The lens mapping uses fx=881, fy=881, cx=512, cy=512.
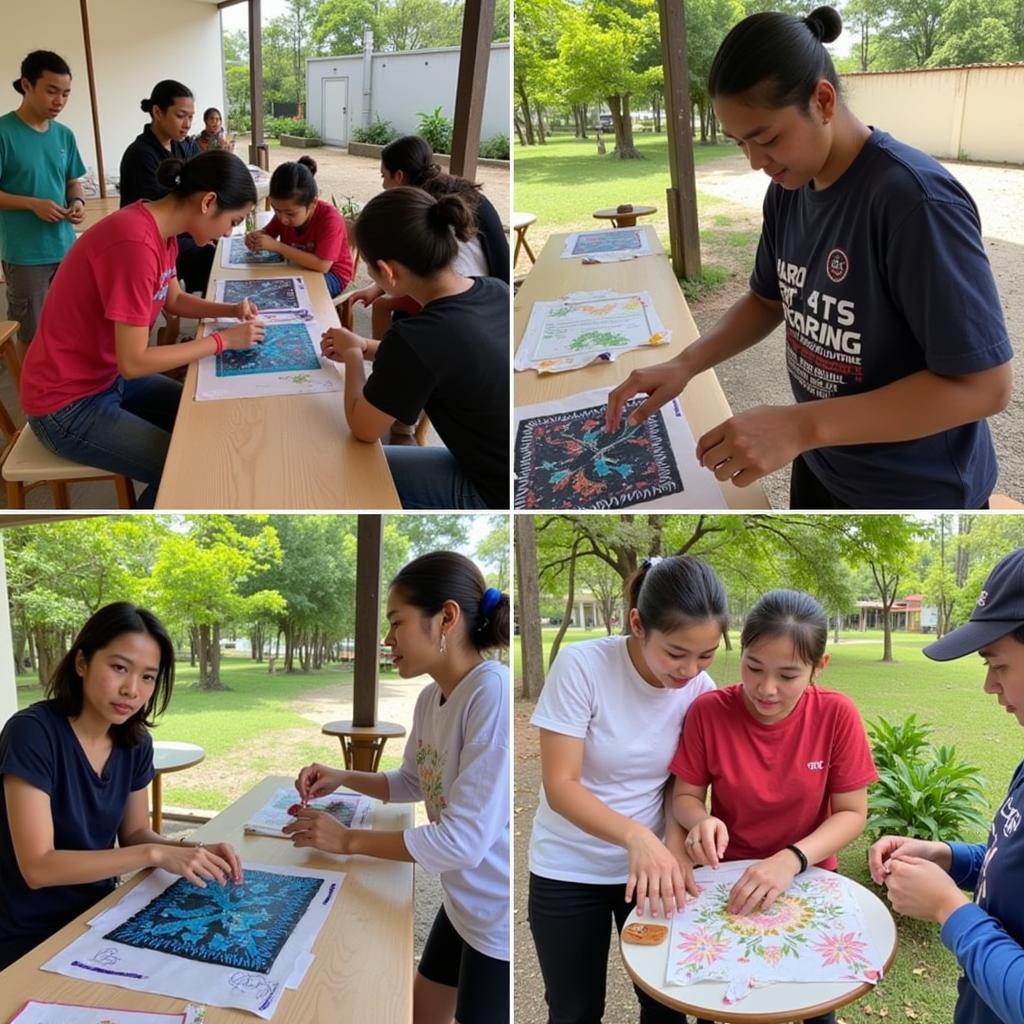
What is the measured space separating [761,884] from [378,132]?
15887 mm

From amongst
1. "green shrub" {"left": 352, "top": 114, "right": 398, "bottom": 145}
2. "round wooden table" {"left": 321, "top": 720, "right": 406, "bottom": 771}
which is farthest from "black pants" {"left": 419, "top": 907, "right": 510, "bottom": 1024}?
"green shrub" {"left": 352, "top": 114, "right": 398, "bottom": 145}

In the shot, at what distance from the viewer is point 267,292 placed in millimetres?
3498

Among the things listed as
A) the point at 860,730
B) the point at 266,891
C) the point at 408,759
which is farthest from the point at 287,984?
the point at 860,730

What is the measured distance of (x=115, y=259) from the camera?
2285 mm

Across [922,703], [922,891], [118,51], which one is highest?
[118,51]

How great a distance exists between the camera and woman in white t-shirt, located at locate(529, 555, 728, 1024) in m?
1.61

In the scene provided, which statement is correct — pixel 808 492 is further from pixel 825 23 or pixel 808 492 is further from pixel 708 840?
pixel 825 23

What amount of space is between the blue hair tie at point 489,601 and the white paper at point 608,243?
239 centimetres

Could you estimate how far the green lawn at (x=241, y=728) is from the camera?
6.98 m

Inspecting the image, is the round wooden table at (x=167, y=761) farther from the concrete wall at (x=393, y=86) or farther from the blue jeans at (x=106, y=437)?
the concrete wall at (x=393, y=86)

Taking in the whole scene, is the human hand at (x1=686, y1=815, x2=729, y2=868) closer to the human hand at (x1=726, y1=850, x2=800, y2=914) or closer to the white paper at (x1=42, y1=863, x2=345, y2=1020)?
the human hand at (x1=726, y1=850, x2=800, y2=914)

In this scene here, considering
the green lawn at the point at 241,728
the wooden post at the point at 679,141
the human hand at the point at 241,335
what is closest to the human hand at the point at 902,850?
the human hand at the point at 241,335

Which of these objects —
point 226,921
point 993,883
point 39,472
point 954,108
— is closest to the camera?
point 993,883

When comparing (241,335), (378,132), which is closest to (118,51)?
(378,132)
